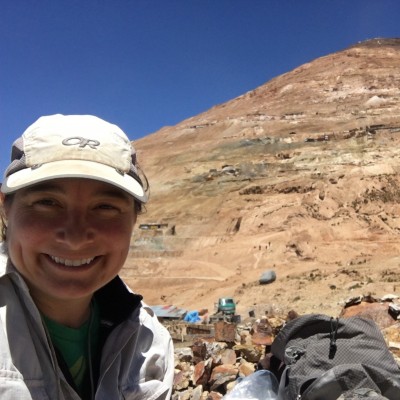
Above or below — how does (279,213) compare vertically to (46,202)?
below

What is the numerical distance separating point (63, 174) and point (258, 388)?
6.91 feet

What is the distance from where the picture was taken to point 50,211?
4.94ft

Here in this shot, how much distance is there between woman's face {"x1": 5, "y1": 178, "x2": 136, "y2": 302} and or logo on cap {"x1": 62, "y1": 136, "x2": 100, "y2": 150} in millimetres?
108

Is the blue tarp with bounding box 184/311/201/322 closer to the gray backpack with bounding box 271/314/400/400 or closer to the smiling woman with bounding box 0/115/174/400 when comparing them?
the gray backpack with bounding box 271/314/400/400

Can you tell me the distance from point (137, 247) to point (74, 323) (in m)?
22.9

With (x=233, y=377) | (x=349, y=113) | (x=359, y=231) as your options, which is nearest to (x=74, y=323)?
(x=233, y=377)

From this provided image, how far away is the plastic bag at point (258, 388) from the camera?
2.98 meters

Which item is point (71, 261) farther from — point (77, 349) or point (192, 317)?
point (192, 317)

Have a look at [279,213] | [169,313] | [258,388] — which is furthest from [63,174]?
[279,213]

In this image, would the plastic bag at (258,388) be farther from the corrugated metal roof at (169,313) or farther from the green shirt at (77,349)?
the corrugated metal roof at (169,313)

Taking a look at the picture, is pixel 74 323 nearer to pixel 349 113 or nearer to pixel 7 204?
pixel 7 204

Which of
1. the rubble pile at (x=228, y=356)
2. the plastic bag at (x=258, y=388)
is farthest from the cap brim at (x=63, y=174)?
the rubble pile at (x=228, y=356)

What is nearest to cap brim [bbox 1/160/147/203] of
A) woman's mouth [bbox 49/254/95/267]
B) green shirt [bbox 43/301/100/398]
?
woman's mouth [bbox 49/254/95/267]

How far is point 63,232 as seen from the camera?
151 centimetres
